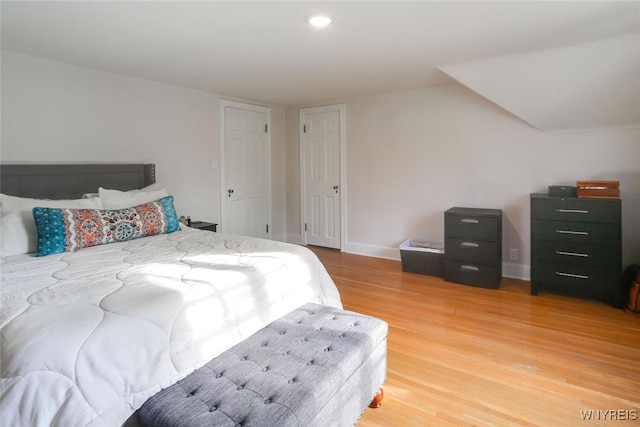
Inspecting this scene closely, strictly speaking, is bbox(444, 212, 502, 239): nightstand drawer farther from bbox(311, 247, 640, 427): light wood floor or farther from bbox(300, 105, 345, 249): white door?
bbox(300, 105, 345, 249): white door

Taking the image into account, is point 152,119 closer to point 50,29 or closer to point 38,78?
point 38,78

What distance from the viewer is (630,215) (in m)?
3.26

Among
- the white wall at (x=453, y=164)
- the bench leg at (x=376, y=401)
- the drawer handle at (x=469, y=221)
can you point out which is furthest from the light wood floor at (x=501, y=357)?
the white wall at (x=453, y=164)

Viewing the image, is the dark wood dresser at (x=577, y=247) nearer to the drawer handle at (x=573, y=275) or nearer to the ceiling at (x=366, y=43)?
the drawer handle at (x=573, y=275)

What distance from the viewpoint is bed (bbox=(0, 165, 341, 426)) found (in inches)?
44.0

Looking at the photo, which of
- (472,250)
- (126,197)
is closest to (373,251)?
(472,250)

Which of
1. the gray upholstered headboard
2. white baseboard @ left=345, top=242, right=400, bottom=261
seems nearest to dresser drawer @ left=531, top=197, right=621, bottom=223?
white baseboard @ left=345, top=242, right=400, bottom=261

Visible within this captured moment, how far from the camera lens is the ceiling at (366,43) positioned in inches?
84.2

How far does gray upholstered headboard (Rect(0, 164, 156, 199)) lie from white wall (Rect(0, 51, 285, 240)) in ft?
0.36

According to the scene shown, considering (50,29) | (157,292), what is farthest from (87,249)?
(50,29)

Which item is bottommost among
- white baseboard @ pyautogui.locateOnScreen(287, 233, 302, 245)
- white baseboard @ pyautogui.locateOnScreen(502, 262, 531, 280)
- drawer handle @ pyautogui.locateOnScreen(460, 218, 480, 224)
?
white baseboard @ pyautogui.locateOnScreen(502, 262, 531, 280)

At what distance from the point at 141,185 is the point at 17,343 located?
2620mm

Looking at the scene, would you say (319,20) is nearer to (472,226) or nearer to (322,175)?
(472,226)

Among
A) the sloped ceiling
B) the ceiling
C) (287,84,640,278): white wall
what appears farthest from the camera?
(287,84,640,278): white wall
